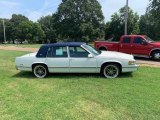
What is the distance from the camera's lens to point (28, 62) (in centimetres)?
1150

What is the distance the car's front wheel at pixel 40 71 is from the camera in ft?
37.8

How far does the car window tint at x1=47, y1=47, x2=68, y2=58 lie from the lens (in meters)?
11.3

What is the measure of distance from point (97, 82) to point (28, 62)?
10.1ft

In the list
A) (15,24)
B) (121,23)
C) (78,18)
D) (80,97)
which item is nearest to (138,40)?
(80,97)

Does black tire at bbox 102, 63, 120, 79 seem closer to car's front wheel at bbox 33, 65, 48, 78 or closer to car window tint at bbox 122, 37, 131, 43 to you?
car's front wheel at bbox 33, 65, 48, 78

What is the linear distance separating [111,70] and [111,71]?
41 mm

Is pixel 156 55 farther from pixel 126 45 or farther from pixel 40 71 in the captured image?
pixel 40 71

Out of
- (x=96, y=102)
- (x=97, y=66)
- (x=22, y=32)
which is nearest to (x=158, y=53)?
(x=97, y=66)

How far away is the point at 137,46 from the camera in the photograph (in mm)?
18828

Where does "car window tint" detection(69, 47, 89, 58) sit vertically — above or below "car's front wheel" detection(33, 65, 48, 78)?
above

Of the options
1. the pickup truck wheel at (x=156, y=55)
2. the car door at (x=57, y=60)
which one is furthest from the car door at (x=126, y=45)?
the car door at (x=57, y=60)

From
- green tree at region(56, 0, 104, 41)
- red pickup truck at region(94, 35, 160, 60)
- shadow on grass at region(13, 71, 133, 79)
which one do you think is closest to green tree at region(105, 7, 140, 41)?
green tree at region(56, 0, 104, 41)

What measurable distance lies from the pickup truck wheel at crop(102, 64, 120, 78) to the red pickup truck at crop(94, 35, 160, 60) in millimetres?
7885

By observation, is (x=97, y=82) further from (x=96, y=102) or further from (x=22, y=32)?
(x=22, y=32)
